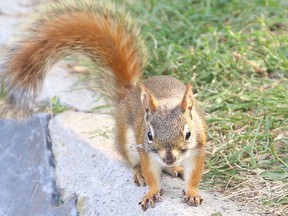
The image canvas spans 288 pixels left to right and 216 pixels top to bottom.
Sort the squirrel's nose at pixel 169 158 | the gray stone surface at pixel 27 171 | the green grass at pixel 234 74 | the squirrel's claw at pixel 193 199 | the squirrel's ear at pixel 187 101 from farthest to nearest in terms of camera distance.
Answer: the gray stone surface at pixel 27 171 < the green grass at pixel 234 74 < the squirrel's claw at pixel 193 199 < the squirrel's ear at pixel 187 101 < the squirrel's nose at pixel 169 158

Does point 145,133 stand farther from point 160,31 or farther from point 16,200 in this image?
point 160,31

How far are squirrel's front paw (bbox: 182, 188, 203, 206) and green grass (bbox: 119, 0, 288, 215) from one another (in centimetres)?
18

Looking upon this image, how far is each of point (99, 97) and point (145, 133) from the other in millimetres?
1280

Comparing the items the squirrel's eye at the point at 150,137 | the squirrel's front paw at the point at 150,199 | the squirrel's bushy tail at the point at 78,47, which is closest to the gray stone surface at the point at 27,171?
the squirrel's bushy tail at the point at 78,47

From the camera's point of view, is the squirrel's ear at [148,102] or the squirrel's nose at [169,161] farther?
the squirrel's ear at [148,102]

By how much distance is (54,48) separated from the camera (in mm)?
3582

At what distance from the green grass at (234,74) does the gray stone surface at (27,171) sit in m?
0.73

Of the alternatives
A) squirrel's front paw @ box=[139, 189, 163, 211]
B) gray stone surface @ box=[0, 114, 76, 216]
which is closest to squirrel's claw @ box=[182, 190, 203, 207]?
squirrel's front paw @ box=[139, 189, 163, 211]

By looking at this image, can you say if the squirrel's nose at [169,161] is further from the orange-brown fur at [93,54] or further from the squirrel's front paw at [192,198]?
the orange-brown fur at [93,54]

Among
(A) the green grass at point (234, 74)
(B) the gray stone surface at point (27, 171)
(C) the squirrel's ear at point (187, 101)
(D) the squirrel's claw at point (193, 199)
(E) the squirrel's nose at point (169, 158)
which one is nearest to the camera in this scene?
(E) the squirrel's nose at point (169, 158)

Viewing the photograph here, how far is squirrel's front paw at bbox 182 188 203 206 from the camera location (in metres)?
2.89

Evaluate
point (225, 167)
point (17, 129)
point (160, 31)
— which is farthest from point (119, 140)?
point (160, 31)

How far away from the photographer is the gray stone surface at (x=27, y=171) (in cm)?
347

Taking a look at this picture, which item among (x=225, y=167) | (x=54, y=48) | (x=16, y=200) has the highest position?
(x=54, y=48)
